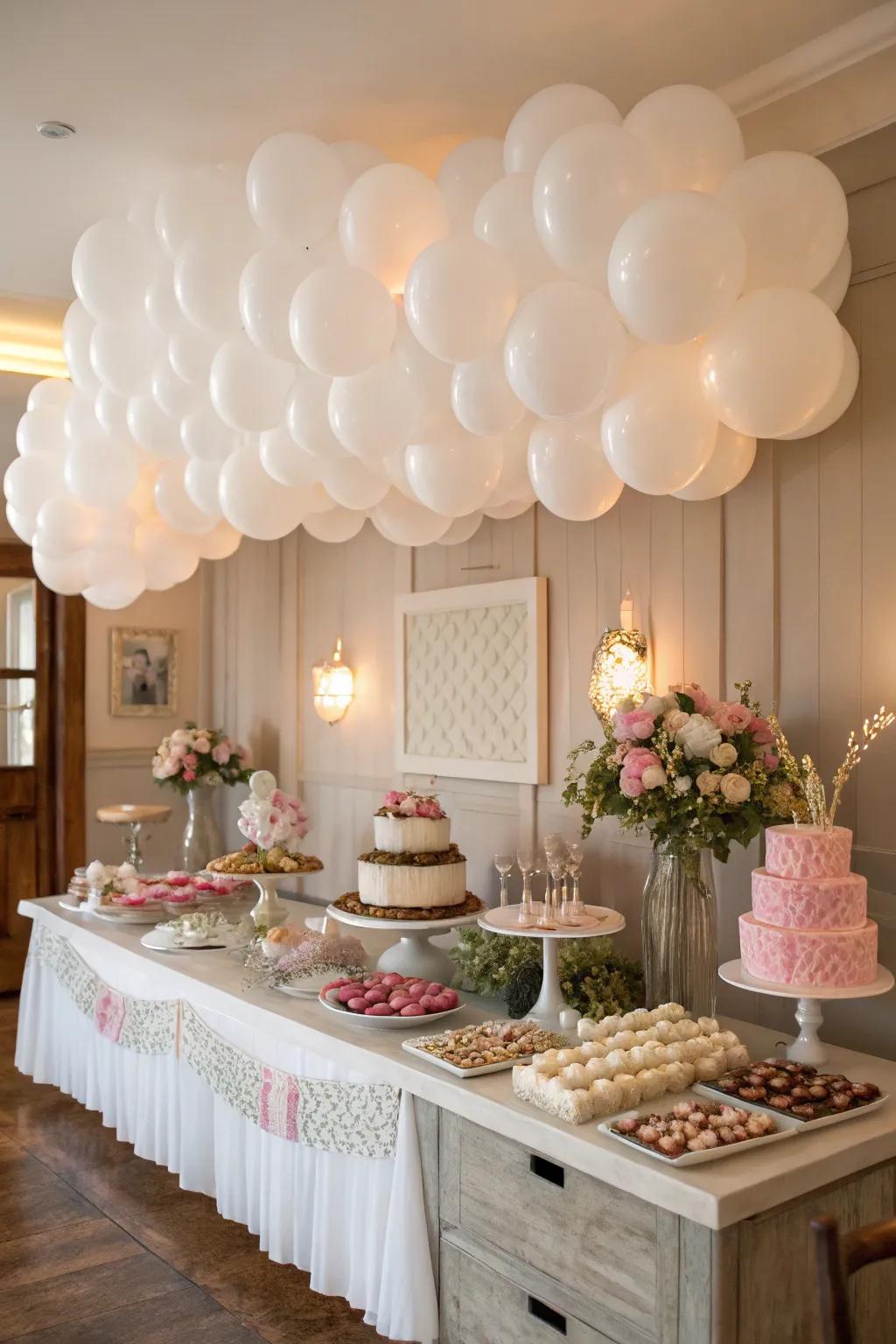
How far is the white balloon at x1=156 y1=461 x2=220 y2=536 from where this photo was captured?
3.79 m

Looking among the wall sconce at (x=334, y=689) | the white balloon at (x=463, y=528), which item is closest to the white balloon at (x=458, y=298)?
the white balloon at (x=463, y=528)

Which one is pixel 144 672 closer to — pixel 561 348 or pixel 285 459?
pixel 285 459

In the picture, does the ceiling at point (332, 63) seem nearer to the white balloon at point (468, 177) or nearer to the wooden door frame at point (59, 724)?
the white balloon at point (468, 177)

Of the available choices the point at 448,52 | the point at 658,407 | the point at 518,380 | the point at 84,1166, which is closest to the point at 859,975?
the point at 658,407

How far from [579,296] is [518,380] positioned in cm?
20

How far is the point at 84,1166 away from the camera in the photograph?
12.5ft

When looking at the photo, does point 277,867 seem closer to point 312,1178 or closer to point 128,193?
point 312,1178

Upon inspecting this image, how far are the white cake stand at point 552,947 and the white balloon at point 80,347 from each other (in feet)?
6.64

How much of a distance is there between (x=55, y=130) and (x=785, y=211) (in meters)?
2.08

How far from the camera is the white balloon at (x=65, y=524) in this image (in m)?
3.84

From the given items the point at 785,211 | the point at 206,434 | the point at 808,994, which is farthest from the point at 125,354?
the point at 808,994

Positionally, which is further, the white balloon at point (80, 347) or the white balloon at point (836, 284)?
the white balloon at point (80, 347)

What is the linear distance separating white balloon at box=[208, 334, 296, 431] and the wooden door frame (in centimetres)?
329

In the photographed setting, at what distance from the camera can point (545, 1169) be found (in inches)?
93.7
